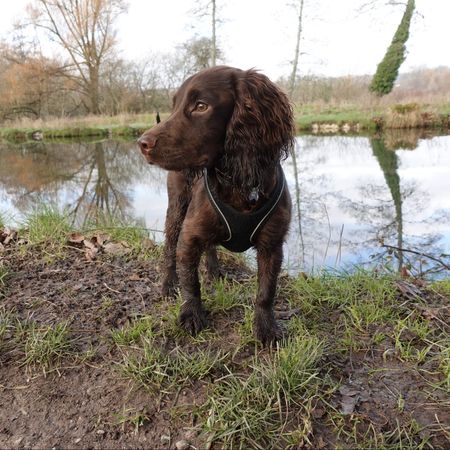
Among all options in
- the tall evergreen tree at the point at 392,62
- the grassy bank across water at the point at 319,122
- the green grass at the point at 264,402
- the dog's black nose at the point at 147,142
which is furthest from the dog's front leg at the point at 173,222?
the tall evergreen tree at the point at 392,62

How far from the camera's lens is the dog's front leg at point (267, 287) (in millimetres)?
2050

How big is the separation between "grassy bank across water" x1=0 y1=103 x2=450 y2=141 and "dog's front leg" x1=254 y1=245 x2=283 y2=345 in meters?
9.46

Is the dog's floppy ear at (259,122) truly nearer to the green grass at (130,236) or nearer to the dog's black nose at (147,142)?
the dog's black nose at (147,142)

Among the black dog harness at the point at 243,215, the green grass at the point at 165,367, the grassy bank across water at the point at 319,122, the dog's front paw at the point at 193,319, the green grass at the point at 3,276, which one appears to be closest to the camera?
the green grass at the point at 165,367

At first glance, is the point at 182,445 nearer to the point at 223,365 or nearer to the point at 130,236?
the point at 223,365

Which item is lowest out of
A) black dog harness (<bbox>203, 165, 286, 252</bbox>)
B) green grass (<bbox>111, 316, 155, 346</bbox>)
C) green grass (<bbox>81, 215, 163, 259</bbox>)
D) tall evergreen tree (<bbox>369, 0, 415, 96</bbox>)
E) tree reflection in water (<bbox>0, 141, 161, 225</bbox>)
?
tree reflection in water (<bbox>0, 141, 161, 225</bbox>)

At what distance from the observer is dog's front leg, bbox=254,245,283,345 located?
2050 millimetres

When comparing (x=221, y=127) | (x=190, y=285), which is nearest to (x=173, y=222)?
(x=190, y=285)

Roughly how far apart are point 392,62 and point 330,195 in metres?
17.1

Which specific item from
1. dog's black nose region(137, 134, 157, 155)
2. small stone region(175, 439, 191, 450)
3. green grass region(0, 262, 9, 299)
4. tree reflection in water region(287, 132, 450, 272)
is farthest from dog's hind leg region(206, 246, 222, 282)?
small stone region(175, 439, 191, 450)

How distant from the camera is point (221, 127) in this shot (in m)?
1.87

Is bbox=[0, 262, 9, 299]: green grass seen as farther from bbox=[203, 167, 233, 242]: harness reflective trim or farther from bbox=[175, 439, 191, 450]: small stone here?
bbox=[175, 439, 191, 450]: small stone

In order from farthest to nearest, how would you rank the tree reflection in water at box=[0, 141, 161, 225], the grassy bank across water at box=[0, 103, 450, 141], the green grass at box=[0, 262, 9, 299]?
1. the grassy bank across water at box=[0, 103, 450, 141]
2. the tree reflection in water at box=[0, 141, 161, 225]
3. the green grass at box=[0, 262, 9, 299]

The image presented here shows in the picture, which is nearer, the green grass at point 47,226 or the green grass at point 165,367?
the green grass at point 165,367
